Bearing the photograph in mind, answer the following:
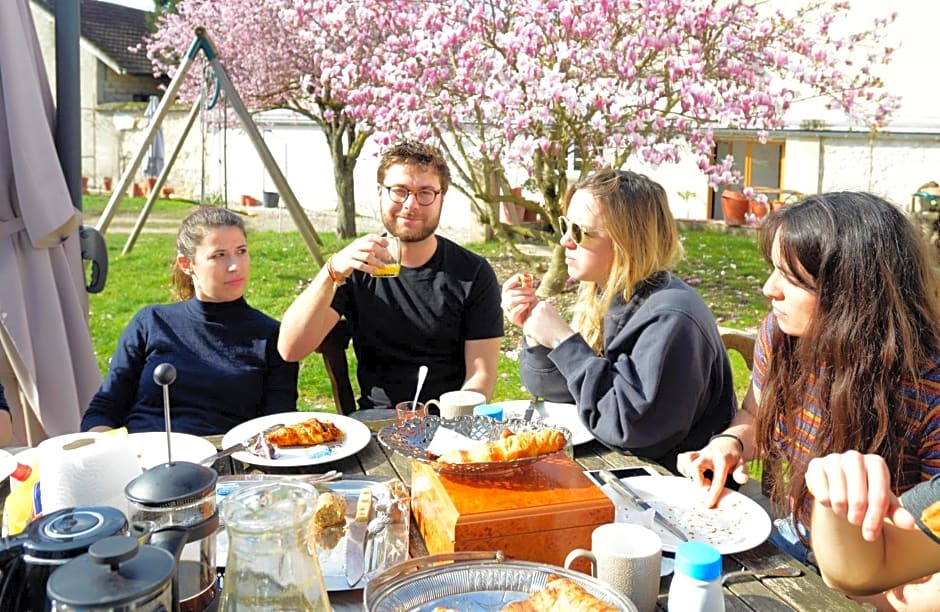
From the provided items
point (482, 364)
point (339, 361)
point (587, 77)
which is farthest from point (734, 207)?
point (339, 361)

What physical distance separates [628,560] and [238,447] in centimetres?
109

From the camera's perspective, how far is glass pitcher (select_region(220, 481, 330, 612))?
3.88 feet

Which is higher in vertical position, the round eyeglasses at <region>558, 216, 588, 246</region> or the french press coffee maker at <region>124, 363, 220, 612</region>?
the round eyeglasses at <region>558, 216, 588, 246</region>

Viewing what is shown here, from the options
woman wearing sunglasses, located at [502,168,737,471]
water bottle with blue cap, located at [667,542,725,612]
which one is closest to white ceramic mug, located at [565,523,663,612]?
water bottle with blue cap, located at [667,542,725,612]

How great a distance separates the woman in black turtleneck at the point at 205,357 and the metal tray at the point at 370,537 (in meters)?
1.02

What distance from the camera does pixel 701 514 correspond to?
6.27ft

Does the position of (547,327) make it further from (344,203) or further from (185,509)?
(344,203)

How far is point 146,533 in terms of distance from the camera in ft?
3.94

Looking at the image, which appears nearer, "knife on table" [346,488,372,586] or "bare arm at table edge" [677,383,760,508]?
"knife on table" [346,488,372,586]

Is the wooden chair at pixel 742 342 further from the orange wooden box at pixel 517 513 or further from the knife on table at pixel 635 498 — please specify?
the orange wooden box at pixel 517 513

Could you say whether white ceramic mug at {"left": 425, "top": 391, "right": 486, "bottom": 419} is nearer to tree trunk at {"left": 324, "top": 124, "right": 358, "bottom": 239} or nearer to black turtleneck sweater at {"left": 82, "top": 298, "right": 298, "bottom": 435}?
black turtleneck sweater at {"left": 82, "top": 298, "right": 298, "bottom": 435}

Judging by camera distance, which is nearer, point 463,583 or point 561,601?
point 561,601

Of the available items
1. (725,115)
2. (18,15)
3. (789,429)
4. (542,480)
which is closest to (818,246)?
(789,429)

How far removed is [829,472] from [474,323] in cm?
209
